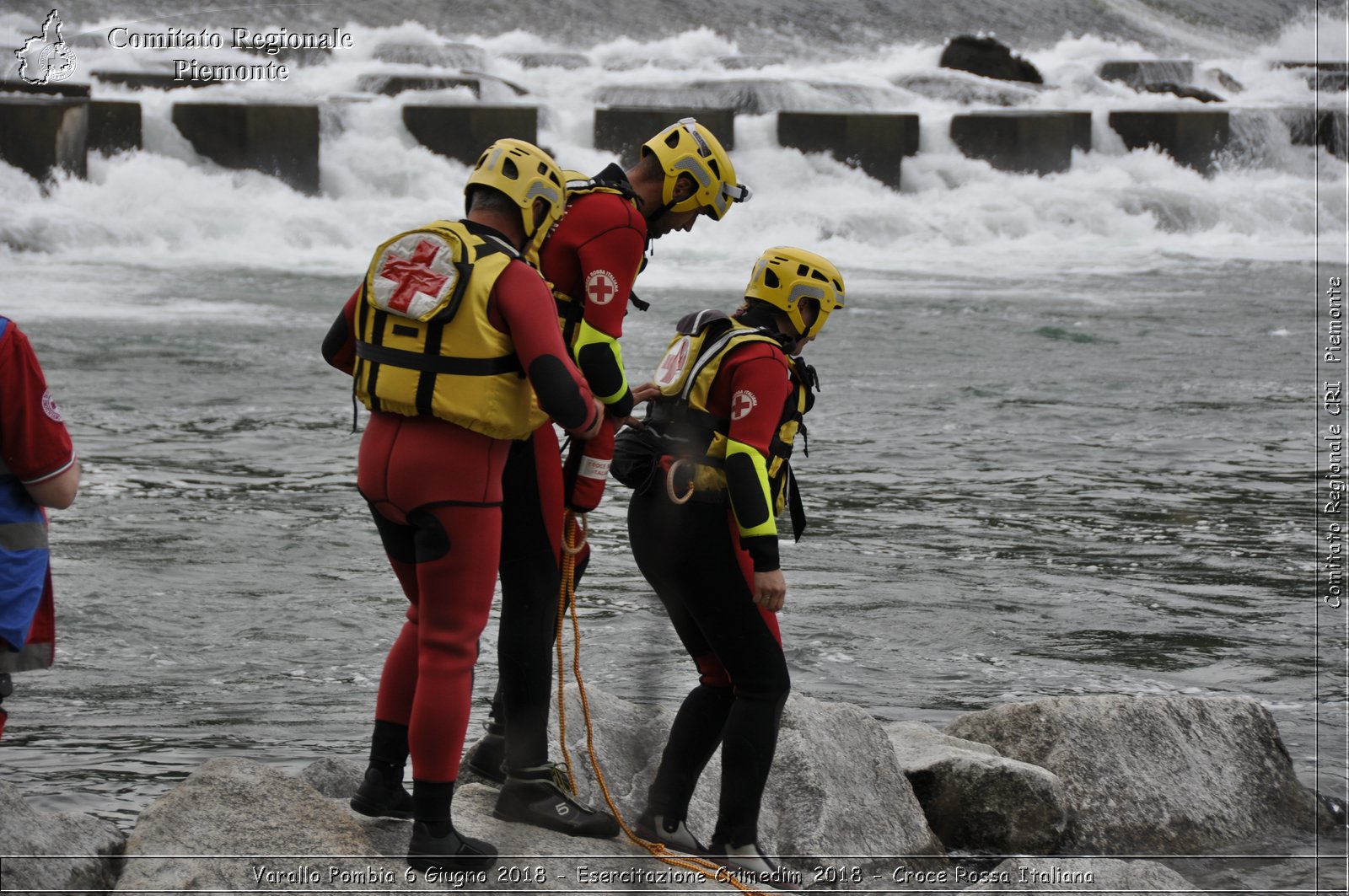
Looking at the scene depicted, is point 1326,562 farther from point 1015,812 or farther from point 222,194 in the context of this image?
point 222,194

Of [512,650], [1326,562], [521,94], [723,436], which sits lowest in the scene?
[1326,562]

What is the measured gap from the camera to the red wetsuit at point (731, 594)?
175 inches

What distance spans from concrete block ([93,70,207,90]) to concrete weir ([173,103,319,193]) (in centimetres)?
350

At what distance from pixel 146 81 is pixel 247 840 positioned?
98.2 feet

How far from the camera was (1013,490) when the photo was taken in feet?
38.6

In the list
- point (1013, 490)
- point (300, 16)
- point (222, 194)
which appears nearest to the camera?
point (1013, 490)

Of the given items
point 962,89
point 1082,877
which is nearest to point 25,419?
point 1082,877

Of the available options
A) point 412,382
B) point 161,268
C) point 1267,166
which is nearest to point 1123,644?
point 412,382

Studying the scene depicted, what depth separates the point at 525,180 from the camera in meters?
4.18

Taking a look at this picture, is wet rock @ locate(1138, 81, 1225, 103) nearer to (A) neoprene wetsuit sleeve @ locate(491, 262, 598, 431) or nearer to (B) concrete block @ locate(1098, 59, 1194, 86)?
(B) concrete block @ locate(1098, 59, 1194, 86)

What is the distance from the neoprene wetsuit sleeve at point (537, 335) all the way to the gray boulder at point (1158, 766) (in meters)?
2.70

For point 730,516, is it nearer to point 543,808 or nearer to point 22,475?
point 543,808

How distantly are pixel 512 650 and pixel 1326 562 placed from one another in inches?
273

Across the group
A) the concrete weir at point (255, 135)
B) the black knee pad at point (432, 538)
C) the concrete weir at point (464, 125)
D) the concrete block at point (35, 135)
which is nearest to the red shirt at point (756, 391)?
the black knee pad at point (432, 538)
